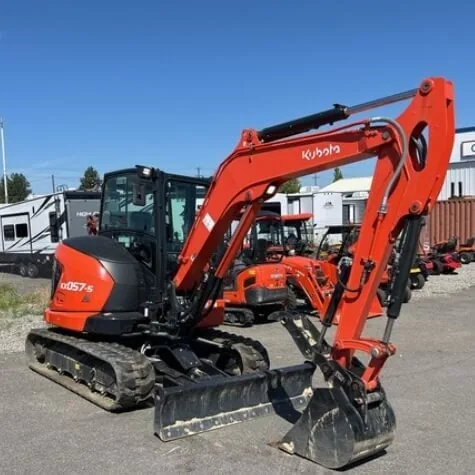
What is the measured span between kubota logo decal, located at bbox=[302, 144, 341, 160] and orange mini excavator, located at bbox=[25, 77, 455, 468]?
0.01 metres

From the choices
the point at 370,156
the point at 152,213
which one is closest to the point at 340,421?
the point at 370,156

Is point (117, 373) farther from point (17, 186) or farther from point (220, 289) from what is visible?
point (17, 186)

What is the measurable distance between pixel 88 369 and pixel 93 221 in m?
3.97

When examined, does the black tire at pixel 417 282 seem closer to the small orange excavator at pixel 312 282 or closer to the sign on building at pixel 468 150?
the small orange excavator at pixel 312 282

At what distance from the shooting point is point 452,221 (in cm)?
2873

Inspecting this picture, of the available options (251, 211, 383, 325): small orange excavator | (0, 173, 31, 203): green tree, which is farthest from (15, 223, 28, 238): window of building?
(0, 173, 31, 203): green tree

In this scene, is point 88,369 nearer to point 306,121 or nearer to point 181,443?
point 181,443

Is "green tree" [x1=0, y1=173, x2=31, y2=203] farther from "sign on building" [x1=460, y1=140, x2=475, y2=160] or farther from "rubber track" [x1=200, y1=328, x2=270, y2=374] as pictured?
"rubber track" [x1=200, y1=328, x2=270, y2=374]

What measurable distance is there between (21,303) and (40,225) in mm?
9920

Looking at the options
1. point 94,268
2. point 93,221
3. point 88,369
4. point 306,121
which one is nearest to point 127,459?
point 88,369

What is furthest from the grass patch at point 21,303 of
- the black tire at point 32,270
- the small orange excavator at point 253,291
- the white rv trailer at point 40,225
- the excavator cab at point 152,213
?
the black tire at point 32,270

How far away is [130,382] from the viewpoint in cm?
622


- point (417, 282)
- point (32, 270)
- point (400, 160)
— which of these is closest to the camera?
point (400, 160)

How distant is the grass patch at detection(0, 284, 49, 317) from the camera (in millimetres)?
13266
